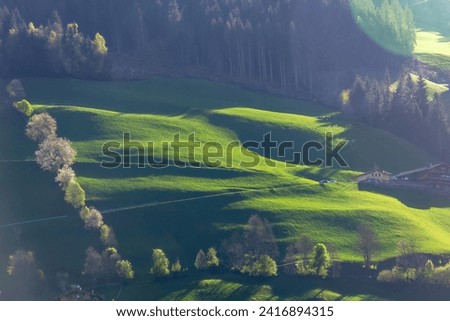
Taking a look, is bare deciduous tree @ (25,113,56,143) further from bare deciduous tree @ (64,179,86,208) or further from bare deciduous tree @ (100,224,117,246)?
bare deciduous tree @ (100,224,117,246)

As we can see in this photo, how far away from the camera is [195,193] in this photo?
119 metres

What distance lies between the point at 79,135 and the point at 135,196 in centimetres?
2140

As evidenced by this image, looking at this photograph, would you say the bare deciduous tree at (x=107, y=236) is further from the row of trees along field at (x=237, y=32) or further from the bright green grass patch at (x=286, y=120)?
the row of trees along field at (x=237, y=32)

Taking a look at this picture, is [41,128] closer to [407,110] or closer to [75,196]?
[75,196]

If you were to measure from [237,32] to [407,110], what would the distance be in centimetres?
4027

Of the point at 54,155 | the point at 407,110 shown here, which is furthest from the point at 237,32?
the point at 54,155

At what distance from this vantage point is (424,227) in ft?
381

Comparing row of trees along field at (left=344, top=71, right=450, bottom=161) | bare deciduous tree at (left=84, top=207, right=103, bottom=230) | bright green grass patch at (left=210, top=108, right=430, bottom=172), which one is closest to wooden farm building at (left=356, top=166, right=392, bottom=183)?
bright green grass patch at (left=210, top=108, right=430, bottom=172)

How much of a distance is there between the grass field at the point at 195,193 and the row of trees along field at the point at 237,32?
17.8m

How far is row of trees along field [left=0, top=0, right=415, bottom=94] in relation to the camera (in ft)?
563

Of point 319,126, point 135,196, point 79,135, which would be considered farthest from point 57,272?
point 319,126

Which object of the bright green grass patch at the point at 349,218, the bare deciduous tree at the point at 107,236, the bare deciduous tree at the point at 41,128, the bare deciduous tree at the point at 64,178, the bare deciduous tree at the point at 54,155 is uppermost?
the bare deciduous tree at the point at 41,128

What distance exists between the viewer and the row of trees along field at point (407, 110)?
147 metres

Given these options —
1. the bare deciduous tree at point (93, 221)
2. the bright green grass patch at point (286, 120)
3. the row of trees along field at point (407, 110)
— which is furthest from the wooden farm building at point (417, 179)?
the bare deciduous tree at point (93, 221)
